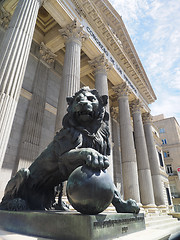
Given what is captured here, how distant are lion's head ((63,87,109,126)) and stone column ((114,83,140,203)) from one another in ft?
35.1

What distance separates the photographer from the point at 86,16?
1197cm

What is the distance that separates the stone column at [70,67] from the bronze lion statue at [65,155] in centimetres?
484

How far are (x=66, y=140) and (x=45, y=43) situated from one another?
1217 cm

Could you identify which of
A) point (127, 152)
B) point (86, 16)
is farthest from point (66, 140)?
point (86, 16)

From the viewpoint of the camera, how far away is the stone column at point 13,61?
5.31 m

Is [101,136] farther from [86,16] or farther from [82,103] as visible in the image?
[86,16]

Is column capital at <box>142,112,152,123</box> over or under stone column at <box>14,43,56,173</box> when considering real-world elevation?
over

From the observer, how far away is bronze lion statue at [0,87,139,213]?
244 centimetres

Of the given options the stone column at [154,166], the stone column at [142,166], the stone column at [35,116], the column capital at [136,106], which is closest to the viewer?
the stone column at [35,116]

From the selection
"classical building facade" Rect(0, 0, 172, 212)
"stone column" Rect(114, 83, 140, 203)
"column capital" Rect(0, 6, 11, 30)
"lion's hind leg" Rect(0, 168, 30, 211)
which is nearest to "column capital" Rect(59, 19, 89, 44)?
"classical building facade" Rect(0, 0, 172, 212)

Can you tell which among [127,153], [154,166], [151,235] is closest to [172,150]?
[154,166]

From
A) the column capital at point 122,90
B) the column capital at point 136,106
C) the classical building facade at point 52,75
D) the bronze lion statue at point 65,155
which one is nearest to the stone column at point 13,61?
the classical building facade at point 52,75

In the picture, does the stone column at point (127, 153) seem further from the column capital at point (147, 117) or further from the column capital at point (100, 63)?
the column capital at point (147, 117)

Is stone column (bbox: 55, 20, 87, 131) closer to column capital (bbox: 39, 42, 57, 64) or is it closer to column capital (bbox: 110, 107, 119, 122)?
column capital (bbox: 39, 42, 57, 64)
